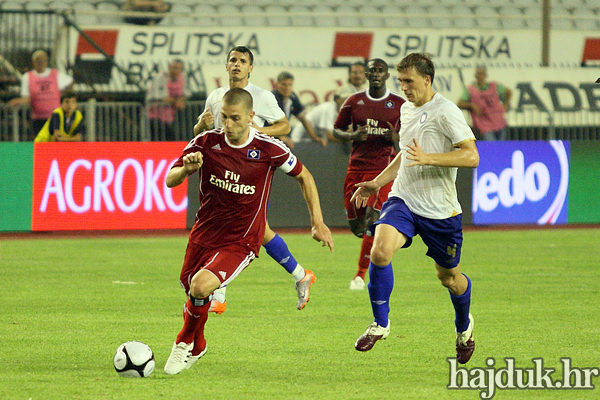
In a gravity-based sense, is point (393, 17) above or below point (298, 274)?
above

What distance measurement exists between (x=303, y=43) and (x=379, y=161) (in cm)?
955

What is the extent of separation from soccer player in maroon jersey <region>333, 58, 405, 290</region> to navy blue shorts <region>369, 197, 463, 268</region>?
301cm

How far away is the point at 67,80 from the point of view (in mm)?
15469

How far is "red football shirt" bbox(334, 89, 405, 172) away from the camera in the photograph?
31.1 feet

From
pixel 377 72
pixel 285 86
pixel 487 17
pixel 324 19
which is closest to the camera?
pixel 377 72

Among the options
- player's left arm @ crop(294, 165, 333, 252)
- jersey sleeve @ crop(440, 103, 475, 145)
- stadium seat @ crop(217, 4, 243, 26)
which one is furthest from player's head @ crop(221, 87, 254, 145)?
stadium seat @ crop(217, 4, 243, 26)

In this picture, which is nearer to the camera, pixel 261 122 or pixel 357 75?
pixel 261 122

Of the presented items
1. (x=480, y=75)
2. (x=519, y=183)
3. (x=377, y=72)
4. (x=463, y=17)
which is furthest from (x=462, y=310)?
(x=463, y=17)

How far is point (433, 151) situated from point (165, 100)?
32.9 ft

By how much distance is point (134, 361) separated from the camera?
573 cm

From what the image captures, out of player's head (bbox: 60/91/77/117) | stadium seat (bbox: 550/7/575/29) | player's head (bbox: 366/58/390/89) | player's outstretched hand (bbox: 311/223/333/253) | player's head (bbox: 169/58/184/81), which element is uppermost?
stadium seat (bbox: 550/7/575/29)

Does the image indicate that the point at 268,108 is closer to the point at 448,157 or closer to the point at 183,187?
the point at 448,157

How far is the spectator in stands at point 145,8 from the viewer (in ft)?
61.8

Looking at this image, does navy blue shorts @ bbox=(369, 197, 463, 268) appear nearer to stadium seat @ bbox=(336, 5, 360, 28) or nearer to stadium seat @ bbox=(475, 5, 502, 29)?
stadium seat @ bbox=(336, 5, 360, 28)
